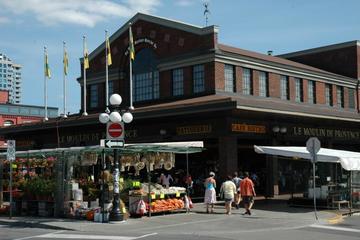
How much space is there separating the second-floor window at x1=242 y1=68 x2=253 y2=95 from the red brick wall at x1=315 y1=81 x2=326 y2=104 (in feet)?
26.3

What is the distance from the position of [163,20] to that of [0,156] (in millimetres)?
16107

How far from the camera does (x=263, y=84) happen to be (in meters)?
36.6

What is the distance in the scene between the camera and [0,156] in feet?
79.3

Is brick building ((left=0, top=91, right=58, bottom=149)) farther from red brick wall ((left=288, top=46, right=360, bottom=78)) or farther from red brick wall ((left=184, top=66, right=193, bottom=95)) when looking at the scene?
red brick wall ((left=184, top=66, right=193, bottom=95))

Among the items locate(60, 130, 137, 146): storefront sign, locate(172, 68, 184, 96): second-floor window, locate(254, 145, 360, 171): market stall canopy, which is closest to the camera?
locate(254, 145, 360, 171): market stall canopy

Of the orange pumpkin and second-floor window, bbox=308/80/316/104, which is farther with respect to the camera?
second-floor window, bbox=308/80/316/104

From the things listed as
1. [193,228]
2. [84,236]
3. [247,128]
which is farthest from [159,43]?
[84,236]

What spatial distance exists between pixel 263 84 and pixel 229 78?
143 inches

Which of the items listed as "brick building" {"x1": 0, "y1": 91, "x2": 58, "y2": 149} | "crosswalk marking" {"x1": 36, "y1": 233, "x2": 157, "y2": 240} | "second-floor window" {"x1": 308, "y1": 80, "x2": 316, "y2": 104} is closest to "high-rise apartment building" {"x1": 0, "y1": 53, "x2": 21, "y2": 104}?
"brick building" {"x1": 0, "y1": 91, "x2": 58, "y2": 149}

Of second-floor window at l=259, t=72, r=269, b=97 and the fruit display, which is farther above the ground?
second-floor window at l=259, t=72, r=269, b=97

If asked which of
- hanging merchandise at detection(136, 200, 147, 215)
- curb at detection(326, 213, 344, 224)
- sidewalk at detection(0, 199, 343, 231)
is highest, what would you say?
hanging merchandise at detection(136, 200, 147, 215)

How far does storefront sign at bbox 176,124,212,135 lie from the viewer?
29.5 meters

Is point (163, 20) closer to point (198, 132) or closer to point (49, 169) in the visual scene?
point (198, 132)

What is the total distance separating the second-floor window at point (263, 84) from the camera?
3641 centimetres
